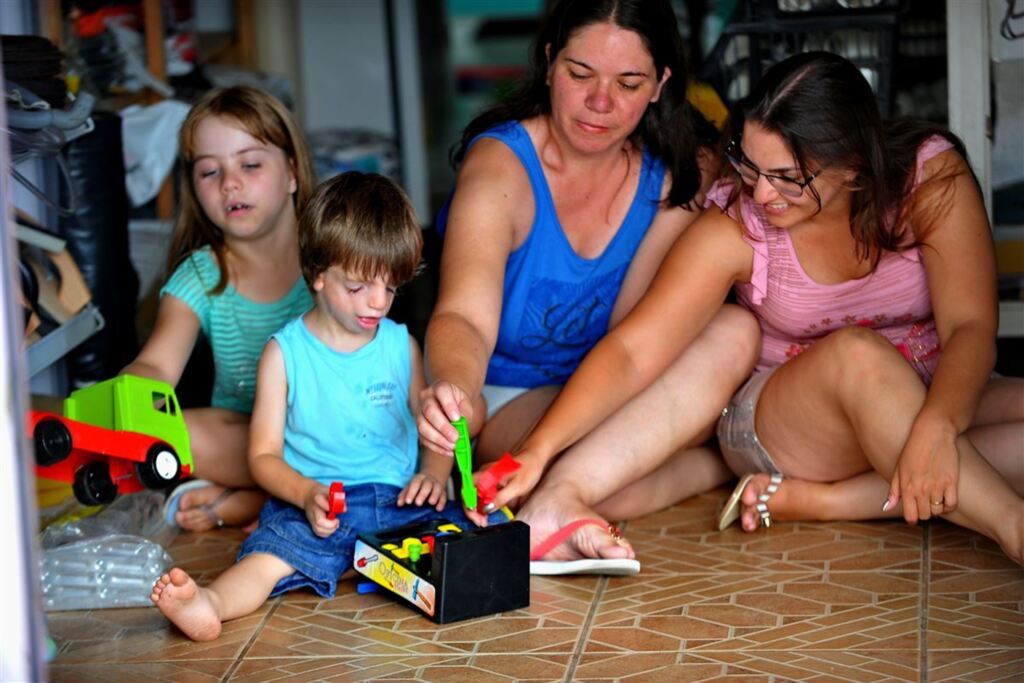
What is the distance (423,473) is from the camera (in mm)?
2262

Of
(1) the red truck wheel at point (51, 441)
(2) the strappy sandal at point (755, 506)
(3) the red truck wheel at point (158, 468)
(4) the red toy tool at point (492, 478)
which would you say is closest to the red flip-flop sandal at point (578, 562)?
(4) the red toy tool at point (492, 478)

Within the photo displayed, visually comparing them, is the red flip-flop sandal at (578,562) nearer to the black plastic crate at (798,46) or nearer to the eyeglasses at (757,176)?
the eyeglasses at (757,176)

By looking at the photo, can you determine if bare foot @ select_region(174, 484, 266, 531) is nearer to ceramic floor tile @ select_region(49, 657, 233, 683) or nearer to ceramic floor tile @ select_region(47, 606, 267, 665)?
ceramic floor tile @ select_region(47, 606, 267, 665)

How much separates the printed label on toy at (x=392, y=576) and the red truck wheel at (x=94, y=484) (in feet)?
1.33

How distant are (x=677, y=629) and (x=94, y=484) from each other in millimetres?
936

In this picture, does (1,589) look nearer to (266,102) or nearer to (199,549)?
(199,549)

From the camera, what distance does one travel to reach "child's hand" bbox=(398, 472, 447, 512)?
86.9 inches

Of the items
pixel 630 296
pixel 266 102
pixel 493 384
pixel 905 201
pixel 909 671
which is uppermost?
pixel 266 102

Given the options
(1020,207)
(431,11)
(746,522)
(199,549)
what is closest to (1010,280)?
(1020,207)

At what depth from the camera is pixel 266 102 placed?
8.55 feet

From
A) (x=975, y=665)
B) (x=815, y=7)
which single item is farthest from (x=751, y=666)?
(x=815, y=7)

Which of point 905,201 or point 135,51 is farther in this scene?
point 135,51

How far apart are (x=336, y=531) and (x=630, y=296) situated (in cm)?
71

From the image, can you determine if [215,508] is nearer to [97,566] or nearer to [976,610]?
[97,566]
